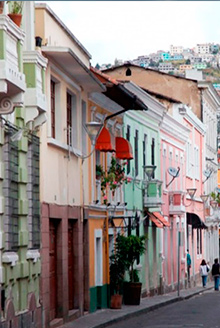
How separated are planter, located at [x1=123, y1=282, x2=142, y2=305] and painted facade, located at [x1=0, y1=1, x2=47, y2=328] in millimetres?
11396

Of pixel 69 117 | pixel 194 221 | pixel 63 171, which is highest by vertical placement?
pixel 69 117

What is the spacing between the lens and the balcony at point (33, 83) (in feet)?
64.4

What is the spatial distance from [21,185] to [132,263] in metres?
12.1

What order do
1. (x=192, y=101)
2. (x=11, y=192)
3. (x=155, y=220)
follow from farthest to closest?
(x=192, y=101), (x=155, y=220), (x=11, y=192)

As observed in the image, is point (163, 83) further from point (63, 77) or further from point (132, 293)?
point (63, 77)

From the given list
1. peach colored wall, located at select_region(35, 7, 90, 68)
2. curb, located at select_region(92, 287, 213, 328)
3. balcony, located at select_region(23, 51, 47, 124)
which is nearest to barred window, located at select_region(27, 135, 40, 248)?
balcony, located at select_region(23, 51, 47, 124)

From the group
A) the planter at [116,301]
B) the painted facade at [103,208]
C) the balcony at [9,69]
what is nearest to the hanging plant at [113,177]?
the painted facade at [103,208]

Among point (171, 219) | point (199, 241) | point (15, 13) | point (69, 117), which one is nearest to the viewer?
point (15, 13)

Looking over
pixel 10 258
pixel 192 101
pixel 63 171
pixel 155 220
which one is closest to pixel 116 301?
pixel 63 171

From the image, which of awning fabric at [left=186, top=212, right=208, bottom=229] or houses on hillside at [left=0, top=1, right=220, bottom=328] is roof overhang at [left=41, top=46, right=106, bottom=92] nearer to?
houses on hillside at [left=0, top=1, right=220, bottom=328]

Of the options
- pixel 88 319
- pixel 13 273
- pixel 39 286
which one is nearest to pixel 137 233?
pixel 88 319

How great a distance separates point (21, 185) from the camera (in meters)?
20.7

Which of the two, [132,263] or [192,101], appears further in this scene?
[192,101]

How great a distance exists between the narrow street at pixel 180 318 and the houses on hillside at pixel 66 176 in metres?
1.41
